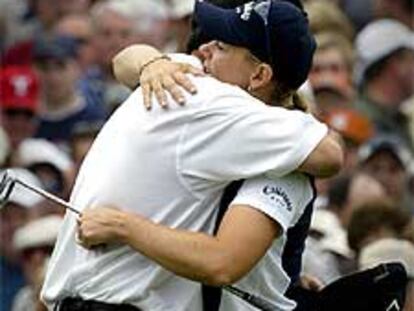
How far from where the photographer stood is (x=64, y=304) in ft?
20.9

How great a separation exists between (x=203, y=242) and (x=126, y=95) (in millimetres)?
6206

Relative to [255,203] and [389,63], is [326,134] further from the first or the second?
[389,63]

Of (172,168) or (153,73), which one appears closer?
(172,168)

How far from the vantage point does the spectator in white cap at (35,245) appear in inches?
413

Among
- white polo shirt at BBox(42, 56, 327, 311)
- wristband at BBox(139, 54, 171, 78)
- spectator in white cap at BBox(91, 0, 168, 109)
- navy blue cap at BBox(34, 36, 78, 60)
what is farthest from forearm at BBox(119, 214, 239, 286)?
spectator in white cap at BBox(91, 0, 168, 109)

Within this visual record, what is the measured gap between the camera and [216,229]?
20.7 feet

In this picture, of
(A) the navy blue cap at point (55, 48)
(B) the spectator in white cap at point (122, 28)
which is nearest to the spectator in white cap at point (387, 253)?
(A) the navy blue cap at point (55, 48)

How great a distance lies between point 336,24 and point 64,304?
721cm

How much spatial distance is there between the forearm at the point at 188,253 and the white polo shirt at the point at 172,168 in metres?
0.14

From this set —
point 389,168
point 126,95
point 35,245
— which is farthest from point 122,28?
point 35,245

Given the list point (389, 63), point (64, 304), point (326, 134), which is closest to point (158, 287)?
point (64, 304)

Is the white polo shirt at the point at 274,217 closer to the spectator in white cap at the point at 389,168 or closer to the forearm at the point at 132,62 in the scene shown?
the forearm at the point at 132,62

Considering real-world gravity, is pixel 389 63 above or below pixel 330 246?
below

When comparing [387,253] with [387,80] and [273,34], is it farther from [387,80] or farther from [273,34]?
[387,80]
